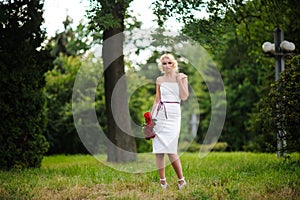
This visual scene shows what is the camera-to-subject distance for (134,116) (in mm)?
15430

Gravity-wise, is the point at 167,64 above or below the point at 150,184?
above

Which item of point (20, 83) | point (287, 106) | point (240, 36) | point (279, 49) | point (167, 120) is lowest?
point (167, 120)

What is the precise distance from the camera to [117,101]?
9.79 metres

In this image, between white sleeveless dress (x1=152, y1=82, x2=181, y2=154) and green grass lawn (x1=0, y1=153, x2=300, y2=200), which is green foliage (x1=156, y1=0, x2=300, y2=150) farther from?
green grass lawn (x1=0, y1=153, x2=300, y2=200)

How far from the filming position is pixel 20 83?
8.49 m

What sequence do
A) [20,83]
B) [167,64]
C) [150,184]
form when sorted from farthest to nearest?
[20,83] < [150,184] < [167,64]

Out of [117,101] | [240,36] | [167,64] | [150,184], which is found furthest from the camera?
[240,36]

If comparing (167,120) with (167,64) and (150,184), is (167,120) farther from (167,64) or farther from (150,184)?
(150,184)

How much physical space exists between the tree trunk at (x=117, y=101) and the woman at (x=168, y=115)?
3.49 meters

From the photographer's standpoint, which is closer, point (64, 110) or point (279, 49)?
point (279, 49)

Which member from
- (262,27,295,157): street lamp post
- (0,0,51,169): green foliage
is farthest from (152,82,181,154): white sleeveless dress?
(262,27,295,157): street lamp post

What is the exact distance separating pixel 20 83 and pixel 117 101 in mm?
2219

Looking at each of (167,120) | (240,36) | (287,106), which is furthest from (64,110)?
(167,120)

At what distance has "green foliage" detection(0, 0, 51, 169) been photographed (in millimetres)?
8273
